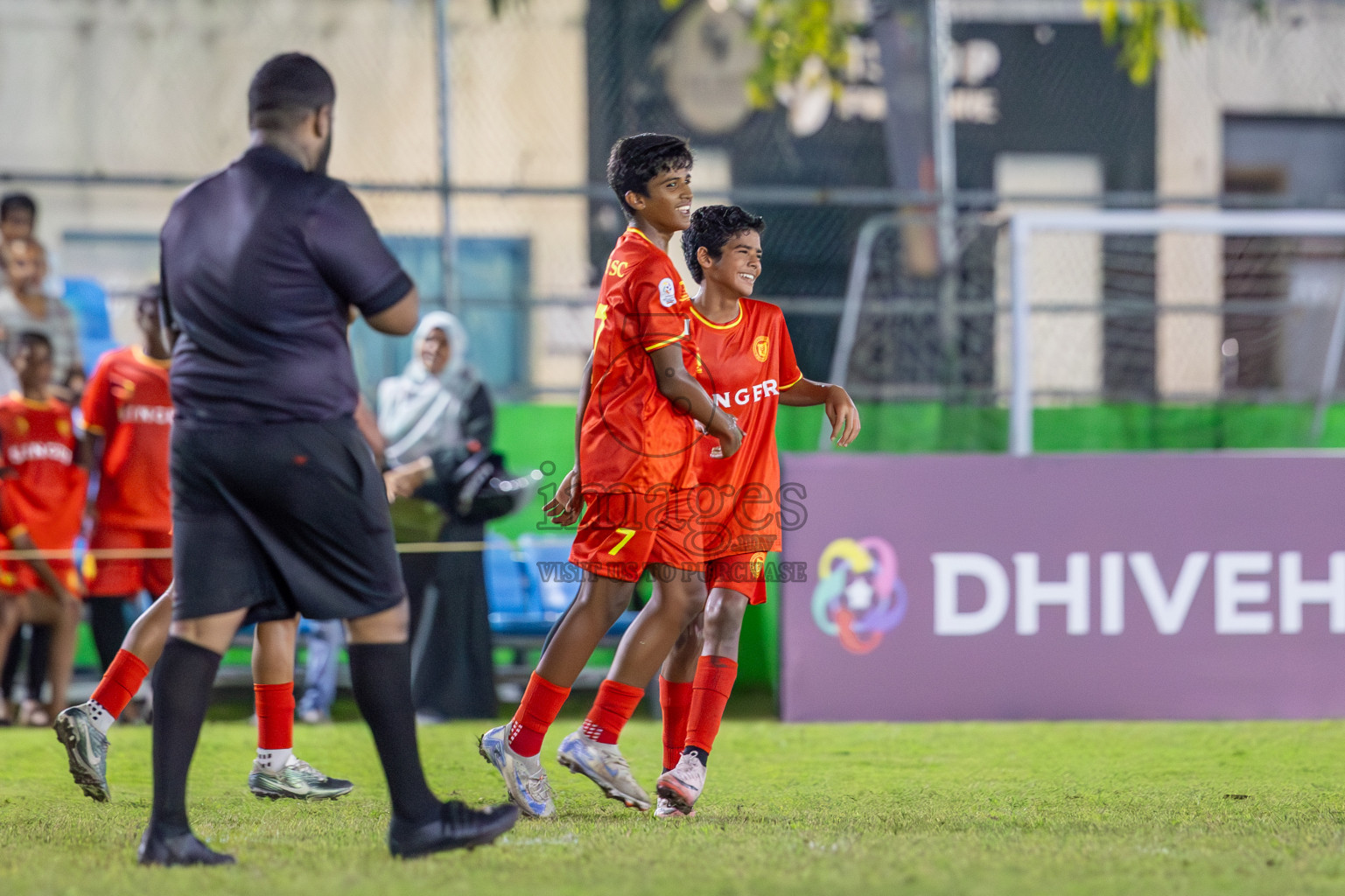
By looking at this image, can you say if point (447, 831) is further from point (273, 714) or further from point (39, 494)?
point (39, 494)

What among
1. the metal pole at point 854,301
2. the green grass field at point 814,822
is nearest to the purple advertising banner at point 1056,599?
the green grass field at point 814,822

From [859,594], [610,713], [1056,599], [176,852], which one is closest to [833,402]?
[610,713]

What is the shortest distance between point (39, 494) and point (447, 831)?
4730 mm

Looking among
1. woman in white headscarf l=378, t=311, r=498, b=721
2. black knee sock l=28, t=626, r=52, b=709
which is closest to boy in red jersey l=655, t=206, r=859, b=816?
woman in white headscarf l=378, t=311, r=498, b=721

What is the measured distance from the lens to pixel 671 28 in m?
12.5

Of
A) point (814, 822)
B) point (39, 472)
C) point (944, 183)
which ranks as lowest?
point (814, 822)

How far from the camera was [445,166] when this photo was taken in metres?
8.73

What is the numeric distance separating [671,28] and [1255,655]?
7.48 metres

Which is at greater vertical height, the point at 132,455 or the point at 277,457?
the point at 277,457

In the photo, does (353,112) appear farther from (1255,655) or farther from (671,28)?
(1255,655)

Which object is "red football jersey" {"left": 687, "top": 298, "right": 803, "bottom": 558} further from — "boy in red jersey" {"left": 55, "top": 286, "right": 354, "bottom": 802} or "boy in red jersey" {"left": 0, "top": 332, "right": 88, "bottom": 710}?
"boy in red jersey" {"left": 0, "top": 332, "right": 88, "bottom": 710}

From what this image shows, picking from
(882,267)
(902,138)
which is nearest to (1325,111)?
(902,138)

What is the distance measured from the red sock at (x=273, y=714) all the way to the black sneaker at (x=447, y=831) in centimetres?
115

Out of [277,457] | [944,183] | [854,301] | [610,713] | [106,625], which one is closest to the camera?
[277,457]
